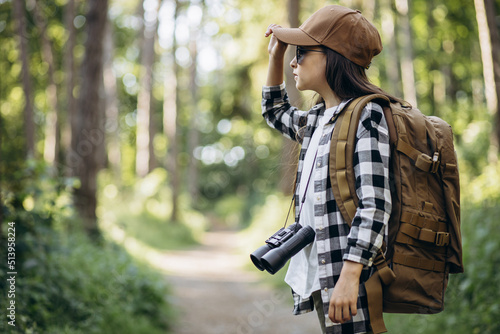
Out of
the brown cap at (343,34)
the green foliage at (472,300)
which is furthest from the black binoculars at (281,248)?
the green foliage at (472,300)

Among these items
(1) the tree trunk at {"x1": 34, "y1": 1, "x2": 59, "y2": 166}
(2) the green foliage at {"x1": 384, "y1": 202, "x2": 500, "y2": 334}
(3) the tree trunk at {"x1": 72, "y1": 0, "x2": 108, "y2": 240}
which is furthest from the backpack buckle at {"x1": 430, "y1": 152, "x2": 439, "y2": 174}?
(1) the tree trunk at {"x1": 34, "y1": 1, "x2": 59, "y2": 166}

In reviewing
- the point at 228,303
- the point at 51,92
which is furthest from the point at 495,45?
the point at 51,92

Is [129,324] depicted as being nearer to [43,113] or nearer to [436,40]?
[436,40]

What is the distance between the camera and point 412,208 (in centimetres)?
208

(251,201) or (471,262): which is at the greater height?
(471,262)

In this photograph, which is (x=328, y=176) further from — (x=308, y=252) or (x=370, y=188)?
(x=308, y=252)

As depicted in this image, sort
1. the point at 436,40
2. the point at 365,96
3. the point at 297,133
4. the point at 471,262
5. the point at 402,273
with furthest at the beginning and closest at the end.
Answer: the point at 436,40 < the point at 471,262 < the point at 297,133 < the point at 365,96 < the point at 402,273

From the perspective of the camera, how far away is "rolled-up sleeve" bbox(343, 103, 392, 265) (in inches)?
79.3

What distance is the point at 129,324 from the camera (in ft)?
18.0

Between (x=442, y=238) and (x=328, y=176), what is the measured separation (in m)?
0.53

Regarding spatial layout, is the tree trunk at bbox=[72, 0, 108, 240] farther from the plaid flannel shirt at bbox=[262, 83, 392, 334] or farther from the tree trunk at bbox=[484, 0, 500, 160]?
the plaid flannel shirt at bbox=[262, 83, 392, 334]

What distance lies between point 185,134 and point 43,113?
45.5 ft

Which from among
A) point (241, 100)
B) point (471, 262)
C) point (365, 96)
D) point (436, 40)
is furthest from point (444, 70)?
point (365, 96)

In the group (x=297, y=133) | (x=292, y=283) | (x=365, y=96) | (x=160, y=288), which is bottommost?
(x=160, y=288)
